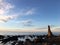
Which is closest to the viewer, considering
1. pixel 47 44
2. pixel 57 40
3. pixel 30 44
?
pixel 47 44

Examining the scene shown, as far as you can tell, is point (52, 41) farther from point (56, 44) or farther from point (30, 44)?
point (30, 44)

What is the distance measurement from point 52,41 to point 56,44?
1667 mm

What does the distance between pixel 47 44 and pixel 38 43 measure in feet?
12.9

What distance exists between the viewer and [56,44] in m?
32.9

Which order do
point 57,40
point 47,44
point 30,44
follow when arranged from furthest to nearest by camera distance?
point 30,44
point 57,40
point 47,44

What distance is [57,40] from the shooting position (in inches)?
1375

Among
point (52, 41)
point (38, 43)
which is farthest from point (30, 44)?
point (52, 41)

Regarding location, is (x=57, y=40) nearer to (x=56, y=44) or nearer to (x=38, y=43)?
(x=56, y=44)

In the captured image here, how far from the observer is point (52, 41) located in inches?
1348

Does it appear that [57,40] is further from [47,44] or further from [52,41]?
[47,44]

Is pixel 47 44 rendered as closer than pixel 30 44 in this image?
Yes

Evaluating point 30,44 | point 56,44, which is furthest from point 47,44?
point 30,44

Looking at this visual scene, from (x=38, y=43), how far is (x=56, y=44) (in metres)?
5.27

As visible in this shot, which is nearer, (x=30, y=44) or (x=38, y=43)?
(x=38, y=43)
